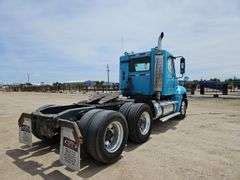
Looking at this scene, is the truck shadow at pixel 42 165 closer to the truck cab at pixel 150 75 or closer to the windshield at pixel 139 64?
the truck cab at pixel 150 75

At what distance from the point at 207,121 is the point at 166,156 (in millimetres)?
5572

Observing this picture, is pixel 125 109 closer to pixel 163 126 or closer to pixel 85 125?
pixel 85 125

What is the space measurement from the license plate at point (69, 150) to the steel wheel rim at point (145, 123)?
2.96m

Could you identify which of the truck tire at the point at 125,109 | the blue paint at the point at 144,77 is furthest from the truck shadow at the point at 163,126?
the blue paint at the point at 144,77

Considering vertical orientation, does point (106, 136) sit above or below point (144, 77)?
below

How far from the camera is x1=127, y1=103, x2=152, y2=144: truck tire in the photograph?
774cm

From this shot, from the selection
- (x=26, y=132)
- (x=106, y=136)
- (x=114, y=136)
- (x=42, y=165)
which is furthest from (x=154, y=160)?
(x=26, y=132)

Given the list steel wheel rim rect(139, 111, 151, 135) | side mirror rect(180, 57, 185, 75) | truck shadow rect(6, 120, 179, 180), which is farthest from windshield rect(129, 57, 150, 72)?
truck shadow rect(6, 120, 179, 180)

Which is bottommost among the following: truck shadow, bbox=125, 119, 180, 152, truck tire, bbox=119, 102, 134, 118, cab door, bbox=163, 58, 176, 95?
truck shadow, bbox=125, 119, 180, 152

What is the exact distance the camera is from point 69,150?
18.3ft

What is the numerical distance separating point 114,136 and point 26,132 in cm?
209

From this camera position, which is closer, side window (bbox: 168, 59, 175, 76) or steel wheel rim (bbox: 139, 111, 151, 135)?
steel wheel rim (bbox: 139, 111, 151, 135)

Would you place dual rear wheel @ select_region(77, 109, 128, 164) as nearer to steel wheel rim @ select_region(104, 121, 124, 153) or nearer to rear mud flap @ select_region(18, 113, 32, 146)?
steel wheel rim @ select_region(104, 121, 124, 153)

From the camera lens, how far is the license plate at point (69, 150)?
5.39 metres
